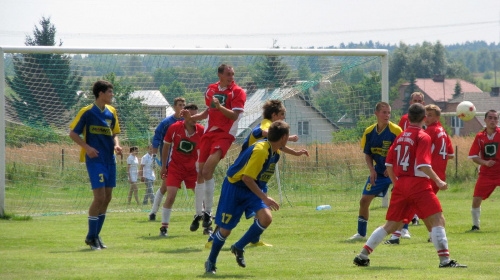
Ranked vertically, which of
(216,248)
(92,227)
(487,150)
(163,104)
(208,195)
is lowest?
(92,227)

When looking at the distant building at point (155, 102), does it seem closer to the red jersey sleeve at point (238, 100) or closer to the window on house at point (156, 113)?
the window on house at point (156, 113)

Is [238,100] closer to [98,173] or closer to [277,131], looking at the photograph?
[98,173]

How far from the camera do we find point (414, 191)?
8062mm

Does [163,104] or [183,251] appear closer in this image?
[183,251]

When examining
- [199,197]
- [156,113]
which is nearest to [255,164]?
[199,197]

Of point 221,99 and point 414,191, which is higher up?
point 221,99

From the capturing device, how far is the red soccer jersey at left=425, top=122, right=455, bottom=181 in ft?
33.4

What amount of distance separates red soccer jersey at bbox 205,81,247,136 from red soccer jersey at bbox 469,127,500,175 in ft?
15.5

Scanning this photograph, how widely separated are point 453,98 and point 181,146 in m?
106

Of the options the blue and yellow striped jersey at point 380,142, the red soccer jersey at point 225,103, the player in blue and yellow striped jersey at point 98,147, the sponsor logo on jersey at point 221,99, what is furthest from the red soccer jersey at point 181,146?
the blue and yellow striped jersey at point 380,142

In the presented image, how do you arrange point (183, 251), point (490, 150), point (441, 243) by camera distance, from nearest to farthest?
point (441, 243)
point (183, 251)
point (490, 150)

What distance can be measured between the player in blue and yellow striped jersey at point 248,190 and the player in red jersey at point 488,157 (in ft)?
19.9

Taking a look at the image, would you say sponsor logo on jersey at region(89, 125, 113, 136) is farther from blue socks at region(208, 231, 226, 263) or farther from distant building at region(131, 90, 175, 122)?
distant building at region(131, 90, 175, 122)

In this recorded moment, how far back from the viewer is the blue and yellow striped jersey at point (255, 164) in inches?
295
